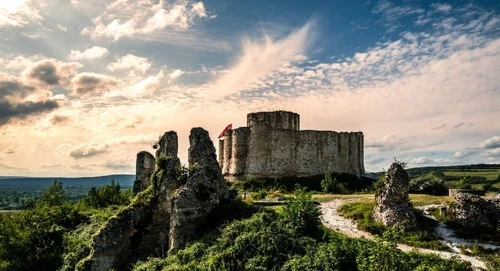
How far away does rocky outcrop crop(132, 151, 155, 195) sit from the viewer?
50.2 meters

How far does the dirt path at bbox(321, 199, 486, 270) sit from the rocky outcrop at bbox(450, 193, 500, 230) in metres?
4.06

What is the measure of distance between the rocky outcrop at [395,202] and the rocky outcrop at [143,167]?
28.8 m

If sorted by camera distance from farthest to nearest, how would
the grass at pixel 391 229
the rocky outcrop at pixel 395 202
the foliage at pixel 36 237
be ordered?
the foliage at pixel 36 237
the rocky outcrop at pixel 395 202
the grass at pixel 391 229

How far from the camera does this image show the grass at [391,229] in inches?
918

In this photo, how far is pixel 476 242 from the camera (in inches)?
950

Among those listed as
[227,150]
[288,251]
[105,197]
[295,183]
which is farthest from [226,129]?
[288,251]

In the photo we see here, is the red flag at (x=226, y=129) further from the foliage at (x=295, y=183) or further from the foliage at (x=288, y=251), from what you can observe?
the foliage at (x=288, y=251)

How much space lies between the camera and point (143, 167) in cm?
5066

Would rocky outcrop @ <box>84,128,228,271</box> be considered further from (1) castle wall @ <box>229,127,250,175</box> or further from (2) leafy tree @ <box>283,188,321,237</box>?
(1) castle wall @ <box>229,127,250,175</box>

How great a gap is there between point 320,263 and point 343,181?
112 feet

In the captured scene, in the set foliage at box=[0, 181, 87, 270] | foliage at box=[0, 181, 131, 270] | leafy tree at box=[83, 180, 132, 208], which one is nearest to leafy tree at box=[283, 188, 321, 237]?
foliage at box=[0, 181, 131, 270]

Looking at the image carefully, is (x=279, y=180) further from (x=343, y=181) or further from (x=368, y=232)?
(x=368, y=232)

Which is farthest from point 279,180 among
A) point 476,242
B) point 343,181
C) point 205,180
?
point 476,242

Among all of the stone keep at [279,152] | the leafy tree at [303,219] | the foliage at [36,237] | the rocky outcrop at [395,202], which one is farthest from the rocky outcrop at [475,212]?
the foliage at [36,237]
